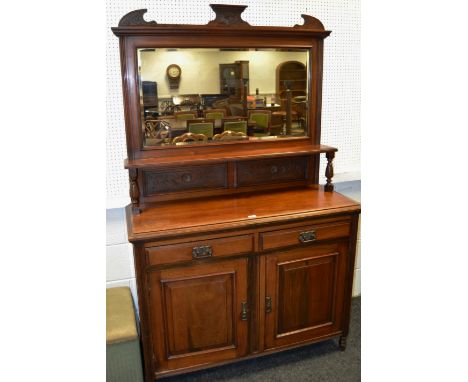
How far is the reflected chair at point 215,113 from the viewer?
7.16 ft

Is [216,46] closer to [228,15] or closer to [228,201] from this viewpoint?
[228,15]

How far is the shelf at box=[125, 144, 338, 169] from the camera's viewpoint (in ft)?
6.59

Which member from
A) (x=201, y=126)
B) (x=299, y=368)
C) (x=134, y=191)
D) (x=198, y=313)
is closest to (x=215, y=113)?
(x=201, y=126)

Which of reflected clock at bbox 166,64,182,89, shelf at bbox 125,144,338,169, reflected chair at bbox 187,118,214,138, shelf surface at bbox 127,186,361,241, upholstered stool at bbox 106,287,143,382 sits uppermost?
reflected clock at bbox 166,64,182,89

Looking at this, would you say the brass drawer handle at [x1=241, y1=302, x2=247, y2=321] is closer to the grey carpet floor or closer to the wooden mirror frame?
the grey carpet floor

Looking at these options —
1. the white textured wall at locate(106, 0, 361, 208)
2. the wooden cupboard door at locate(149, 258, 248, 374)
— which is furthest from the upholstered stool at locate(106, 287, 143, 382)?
the white textured wall at locate(106, 0, 361, 208)

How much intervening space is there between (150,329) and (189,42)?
1573mm

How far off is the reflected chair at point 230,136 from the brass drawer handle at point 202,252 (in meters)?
0.70

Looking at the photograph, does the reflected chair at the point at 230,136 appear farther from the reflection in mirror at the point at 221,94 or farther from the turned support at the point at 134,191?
the turned support at the point at 134,191

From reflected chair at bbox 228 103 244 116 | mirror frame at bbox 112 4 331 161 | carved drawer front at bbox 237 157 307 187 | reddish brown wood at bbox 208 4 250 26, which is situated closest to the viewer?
mirror frame at bbox 112 4 331 161

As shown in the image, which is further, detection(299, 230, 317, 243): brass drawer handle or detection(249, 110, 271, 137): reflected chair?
detection(249, 110, 271, 137): reflected chair

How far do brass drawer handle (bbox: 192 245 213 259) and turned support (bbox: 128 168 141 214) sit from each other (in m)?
0.41

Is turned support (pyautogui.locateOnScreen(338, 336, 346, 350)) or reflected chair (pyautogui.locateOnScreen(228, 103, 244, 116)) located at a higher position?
reflected chair (pyautogui.locateOnScreen(228, 103, 244, 116))

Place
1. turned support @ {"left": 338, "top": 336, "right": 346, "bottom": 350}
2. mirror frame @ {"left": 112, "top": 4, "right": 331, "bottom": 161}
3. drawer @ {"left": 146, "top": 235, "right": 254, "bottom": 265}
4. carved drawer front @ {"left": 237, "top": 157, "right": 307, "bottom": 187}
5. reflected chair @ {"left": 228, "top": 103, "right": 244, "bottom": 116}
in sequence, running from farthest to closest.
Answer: turned support @ {"left": 338, "top": 336, "right": 346, "bottom": 350}
carved drawer front @ {"left": 237, "top": 157, "right": 307, "bottom": 187}
reflected chair @ {"left": 228, "top": 103, "right": 244, "bottom": 116}
mirror frame @ {"left": 112, "top": 4, "right": 331, "bottom": 161}
drawer @ {"left": 146, "top": 235, "right": 254, "bottom": 265}
